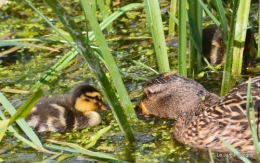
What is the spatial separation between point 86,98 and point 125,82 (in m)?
0.51

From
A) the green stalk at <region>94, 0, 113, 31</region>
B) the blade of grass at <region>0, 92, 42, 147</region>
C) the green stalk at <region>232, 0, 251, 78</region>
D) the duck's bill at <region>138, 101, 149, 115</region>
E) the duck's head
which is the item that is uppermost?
the green stalk at <region>94, 0, 113, 31</region>

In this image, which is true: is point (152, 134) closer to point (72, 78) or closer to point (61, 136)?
point (61, 136)

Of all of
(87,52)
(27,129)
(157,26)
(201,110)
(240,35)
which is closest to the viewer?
(87,52)

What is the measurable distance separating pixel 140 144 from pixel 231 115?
0.58m

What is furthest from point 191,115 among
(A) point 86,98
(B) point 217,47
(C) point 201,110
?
(B) point 217,47

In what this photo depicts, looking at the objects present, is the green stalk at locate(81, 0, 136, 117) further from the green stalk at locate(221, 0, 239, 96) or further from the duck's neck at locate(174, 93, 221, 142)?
the green stalk at locate(221, 0, 239, 96)

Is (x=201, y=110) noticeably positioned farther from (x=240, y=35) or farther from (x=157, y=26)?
(x=240, y=35)

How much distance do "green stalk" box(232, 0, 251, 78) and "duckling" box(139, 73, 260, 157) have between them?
0.44 metres

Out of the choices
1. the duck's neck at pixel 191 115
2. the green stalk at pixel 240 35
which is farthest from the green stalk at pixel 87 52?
the green stalk at pixel 240 35

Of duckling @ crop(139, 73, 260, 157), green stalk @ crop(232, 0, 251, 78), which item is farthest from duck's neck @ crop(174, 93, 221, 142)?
green stalk @ crop(232, 0, 251, 78)

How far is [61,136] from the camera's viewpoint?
4387 mm

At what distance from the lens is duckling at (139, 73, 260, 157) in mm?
3814

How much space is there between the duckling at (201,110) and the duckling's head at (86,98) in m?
0.30

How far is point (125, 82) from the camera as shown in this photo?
4977 millimetres
